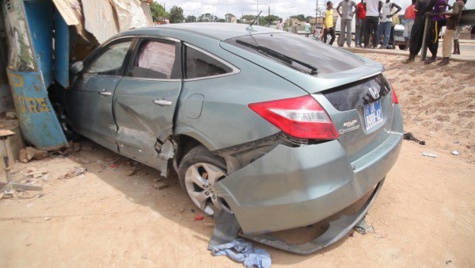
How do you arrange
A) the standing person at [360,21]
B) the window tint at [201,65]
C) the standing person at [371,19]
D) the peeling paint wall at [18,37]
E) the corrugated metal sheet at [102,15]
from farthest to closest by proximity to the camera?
the standing person at [360,21]
the standing person at [371,19]
the corrugated metal sheet at [102,15]
the peeling paint wall at [18,37]
the window tint at [201,65]

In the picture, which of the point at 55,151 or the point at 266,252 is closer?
the point at 266,252

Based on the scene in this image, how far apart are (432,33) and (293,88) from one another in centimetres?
675

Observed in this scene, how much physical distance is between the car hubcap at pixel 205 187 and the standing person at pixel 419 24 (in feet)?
23.2

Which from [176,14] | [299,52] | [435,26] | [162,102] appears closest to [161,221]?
[162,102]

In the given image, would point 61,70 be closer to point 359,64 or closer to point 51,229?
point 51,229

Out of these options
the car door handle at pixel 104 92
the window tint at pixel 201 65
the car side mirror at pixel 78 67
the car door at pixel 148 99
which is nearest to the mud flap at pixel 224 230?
the car door at pixel 148 99

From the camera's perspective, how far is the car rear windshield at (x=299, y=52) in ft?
8.95

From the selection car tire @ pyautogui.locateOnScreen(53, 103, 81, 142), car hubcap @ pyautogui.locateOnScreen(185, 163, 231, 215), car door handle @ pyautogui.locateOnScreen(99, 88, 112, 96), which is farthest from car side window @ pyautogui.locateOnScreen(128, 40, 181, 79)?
car tire @ pyautogui.locateOnScreen(53, 103, 81, 142)

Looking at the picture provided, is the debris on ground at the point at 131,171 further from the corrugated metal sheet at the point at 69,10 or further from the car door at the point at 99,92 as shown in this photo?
the corrugated metal sheet at the point at 69,10

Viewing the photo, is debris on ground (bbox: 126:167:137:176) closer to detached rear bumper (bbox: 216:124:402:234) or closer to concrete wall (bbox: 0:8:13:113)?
detached rear bumper (bbox: 216:124:402:234)

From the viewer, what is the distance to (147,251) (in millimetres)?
2801

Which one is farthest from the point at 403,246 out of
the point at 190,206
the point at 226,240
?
the point at 190,206

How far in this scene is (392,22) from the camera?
39.8 ft

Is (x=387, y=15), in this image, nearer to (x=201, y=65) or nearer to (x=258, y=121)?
(x=201, y=65)
